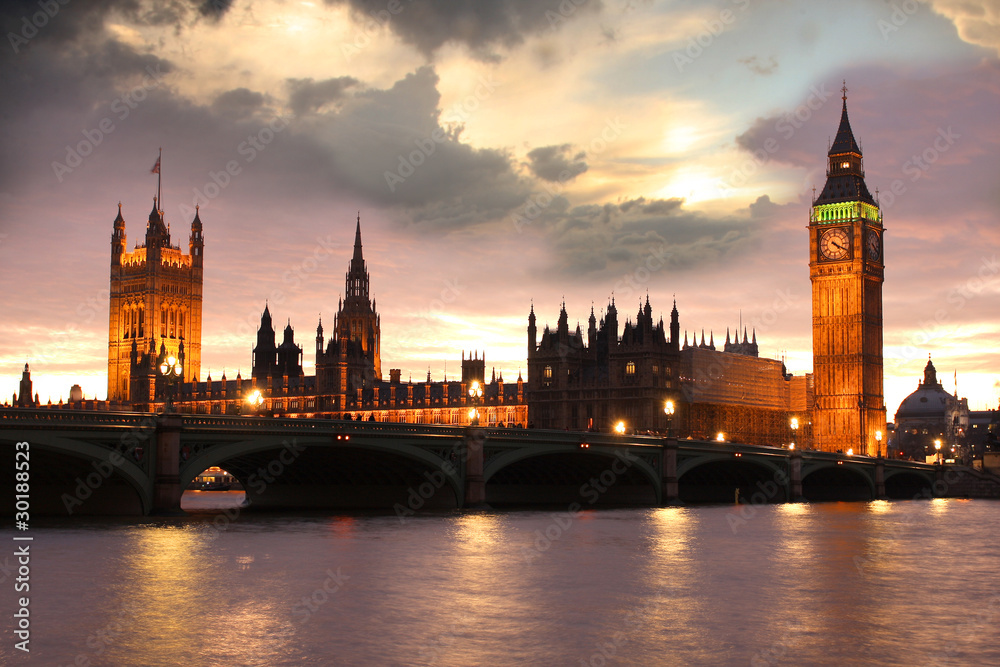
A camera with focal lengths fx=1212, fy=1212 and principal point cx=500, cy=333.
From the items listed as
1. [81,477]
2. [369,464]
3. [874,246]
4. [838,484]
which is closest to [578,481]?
[369,464]

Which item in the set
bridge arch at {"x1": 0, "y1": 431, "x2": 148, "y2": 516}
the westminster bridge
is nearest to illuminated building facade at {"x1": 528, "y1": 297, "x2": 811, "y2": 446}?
the westminster bridge

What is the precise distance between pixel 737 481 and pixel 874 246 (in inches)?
3420

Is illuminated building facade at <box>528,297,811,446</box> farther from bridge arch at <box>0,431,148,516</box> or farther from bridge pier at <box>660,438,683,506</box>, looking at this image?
bridge arch at <box>0,431,148,516</box>

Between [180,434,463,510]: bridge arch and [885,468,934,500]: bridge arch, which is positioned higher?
[180,434,463,510]: bridge arch

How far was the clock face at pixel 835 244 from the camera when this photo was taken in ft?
602

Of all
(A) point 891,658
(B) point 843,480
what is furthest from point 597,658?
(B) point 843,480

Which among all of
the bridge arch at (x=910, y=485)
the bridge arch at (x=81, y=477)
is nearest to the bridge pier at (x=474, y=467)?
the bridge arch at (x=81, y=477)

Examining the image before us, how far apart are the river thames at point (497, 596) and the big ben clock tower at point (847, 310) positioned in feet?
394

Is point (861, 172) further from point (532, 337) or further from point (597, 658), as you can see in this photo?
point (597, 658)

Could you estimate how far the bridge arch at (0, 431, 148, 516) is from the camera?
179 feet

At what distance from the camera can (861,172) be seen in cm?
19025

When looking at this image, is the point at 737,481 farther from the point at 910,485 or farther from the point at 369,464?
the point at 369,464

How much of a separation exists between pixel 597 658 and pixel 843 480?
11021 centimetres

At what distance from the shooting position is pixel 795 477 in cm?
10800
